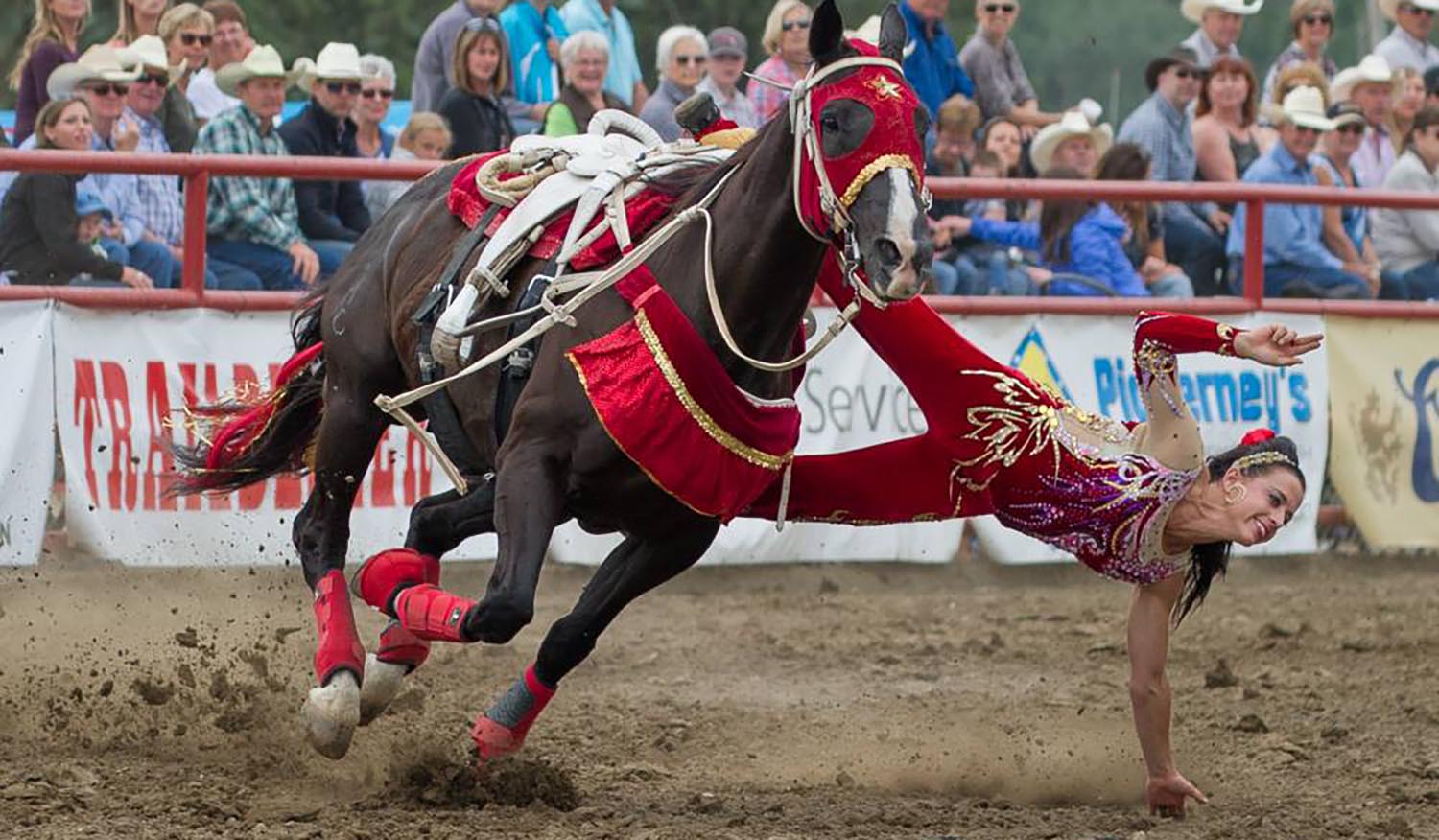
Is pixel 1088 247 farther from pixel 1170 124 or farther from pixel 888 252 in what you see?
pixel 888 252

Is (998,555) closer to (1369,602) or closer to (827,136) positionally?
(1369,602)

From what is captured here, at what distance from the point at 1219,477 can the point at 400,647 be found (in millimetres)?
2048

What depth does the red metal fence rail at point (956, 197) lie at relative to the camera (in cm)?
782

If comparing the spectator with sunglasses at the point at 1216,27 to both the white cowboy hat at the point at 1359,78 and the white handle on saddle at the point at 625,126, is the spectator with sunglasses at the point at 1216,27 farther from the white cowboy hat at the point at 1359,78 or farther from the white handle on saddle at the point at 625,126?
the white handle on saddle at the point at 625,126

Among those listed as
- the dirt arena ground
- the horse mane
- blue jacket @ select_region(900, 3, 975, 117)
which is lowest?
the dirt arena ground

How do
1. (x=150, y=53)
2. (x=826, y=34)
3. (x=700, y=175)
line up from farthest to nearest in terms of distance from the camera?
(x=150, y=53) → (x=700, y=175) → (x=826, y=34)

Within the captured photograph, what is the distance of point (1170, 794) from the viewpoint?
5555 mm

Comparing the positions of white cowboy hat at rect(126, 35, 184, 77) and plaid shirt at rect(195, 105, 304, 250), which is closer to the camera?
plaid shirt at rect(195, 105, 304, 250)

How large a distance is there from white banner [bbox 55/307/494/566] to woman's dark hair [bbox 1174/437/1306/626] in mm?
3342

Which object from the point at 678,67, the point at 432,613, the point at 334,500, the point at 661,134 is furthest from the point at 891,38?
the point at 678,67

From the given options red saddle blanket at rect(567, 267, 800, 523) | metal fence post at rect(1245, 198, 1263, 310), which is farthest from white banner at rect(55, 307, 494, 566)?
metal fence post at rect(1245, 198, 1263, 310)

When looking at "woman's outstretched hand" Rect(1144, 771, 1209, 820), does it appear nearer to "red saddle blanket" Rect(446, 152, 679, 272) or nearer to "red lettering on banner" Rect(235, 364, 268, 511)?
"red saddle blanket" Rect(446, 152, 679, 272)

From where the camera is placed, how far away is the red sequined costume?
5527 mm

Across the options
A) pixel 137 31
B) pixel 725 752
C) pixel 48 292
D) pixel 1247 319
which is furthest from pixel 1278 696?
pixel 137 31
